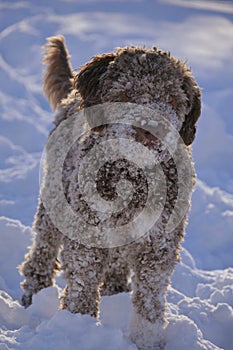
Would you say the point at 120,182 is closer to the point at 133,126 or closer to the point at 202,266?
the point at 133,126

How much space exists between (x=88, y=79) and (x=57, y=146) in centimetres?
96

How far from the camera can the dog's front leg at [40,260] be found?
4.34m

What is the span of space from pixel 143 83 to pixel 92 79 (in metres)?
0.40

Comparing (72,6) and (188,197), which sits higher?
(72,6)

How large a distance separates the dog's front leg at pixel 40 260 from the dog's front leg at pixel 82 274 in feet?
2.57

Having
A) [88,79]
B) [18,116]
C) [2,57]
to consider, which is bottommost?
[88,79]

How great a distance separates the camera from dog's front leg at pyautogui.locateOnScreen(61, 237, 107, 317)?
343 cm

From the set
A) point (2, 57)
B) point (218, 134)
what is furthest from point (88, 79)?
point (2, 57)

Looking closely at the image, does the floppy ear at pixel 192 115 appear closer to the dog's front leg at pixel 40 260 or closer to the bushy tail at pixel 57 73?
the dog's front leg at pixel 40 260

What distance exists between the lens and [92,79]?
3.36m

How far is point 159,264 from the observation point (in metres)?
3.43

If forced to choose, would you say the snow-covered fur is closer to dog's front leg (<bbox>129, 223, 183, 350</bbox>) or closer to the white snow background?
dog's front leg (<bbox>129, 223, 183, 350</bbox>)

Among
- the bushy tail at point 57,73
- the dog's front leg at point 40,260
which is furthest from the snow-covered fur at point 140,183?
the bushy tail at point 57,73

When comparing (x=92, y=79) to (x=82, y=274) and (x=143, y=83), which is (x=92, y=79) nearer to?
(x=143, y=83)
